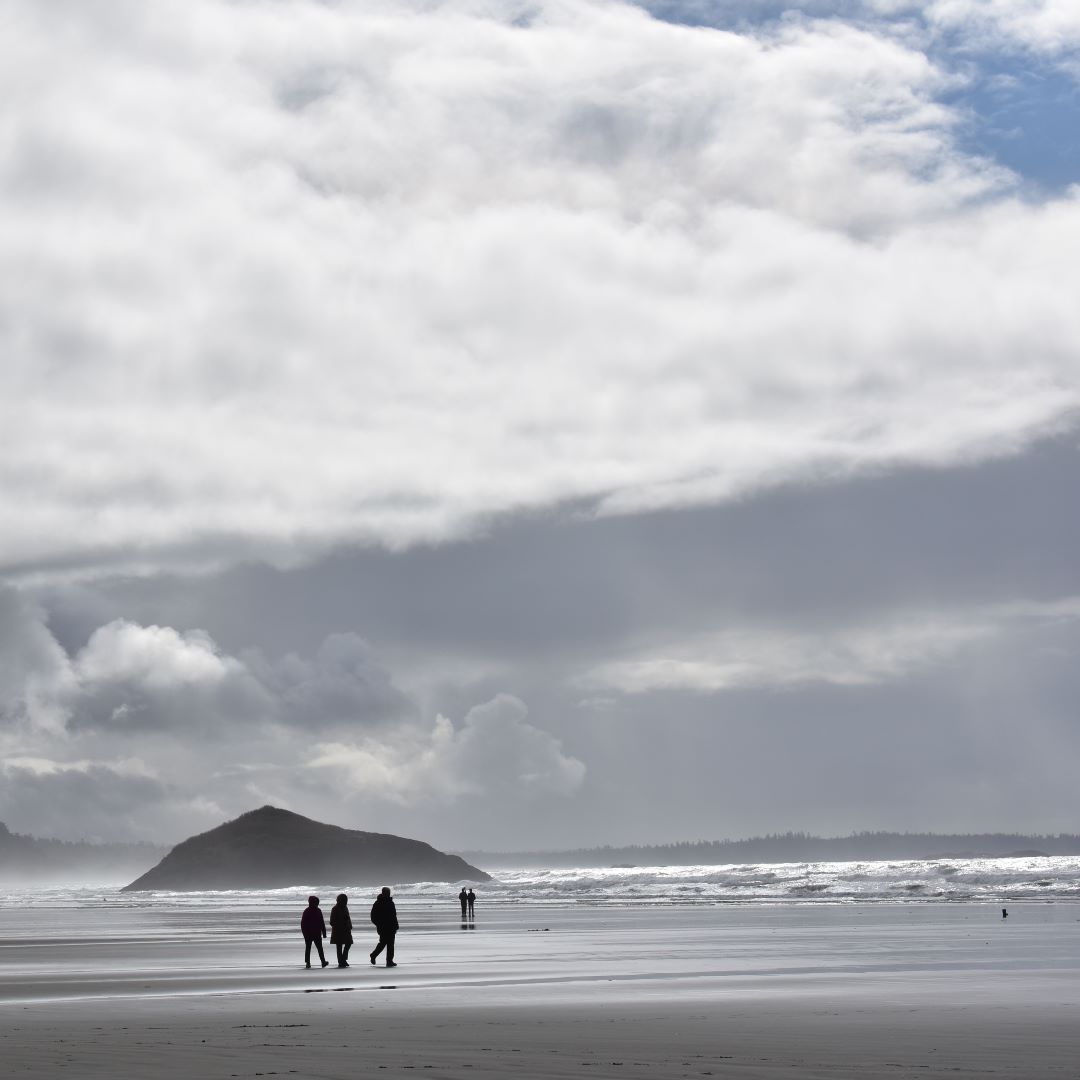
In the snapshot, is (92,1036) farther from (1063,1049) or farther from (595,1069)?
(1063,1049)

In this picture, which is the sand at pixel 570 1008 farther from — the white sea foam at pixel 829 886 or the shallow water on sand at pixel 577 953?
the white sea foam at pixel 829 886

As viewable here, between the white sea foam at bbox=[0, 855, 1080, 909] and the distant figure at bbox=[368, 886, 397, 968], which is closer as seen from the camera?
A: the distant figure at bbox=[368, 886, 397, 968]

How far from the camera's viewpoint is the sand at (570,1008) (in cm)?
1803

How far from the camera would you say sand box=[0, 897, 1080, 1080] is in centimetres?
1803

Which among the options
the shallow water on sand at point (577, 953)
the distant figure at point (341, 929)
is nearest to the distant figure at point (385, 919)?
the shallow water on sand at point (577, 953)

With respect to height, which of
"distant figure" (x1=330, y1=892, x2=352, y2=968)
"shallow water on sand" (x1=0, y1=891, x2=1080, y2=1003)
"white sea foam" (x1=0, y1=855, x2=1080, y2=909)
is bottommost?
"white sea foam" (x1=0, y1=855, x2=1080, y2=909)

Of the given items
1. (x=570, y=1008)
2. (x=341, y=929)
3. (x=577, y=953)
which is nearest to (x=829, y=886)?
(x=577, y=953)

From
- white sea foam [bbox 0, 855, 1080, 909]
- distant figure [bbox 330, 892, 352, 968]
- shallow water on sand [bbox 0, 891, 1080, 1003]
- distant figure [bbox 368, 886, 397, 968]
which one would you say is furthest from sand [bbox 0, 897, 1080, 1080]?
white sea foam [bbox 0, 855, 1080, 909]

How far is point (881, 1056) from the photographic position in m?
18.3

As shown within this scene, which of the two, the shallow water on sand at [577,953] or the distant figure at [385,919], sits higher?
the distant figure at [385,919]

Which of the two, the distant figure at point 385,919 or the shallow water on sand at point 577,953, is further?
the distant figure at point 385,919

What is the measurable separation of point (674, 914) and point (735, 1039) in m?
61.7

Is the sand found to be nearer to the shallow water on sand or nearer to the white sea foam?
the shallow water on sand

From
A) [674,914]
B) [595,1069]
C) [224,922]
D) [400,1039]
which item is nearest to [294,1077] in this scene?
[595,1069]
